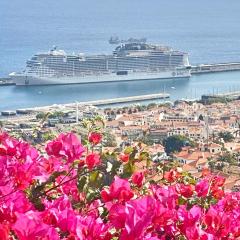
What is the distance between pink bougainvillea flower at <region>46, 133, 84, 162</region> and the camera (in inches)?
43.8

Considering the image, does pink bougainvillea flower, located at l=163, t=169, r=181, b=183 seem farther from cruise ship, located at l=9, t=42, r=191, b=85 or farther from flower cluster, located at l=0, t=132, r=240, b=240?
cruise ship, located at l=9, t=42, r=191, b=85

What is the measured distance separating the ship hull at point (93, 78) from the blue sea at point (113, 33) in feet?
1.51

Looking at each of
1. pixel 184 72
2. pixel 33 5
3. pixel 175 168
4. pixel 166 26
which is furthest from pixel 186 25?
pixel 175 168

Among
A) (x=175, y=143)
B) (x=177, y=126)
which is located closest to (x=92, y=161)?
(x=175, y=143)

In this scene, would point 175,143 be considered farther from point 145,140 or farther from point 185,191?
point 185,191

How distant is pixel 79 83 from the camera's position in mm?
22281

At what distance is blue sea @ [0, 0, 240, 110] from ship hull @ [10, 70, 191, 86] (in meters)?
0.46

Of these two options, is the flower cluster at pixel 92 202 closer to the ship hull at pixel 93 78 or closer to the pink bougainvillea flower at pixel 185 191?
the pink bougainvillea flower at pixel 185 191

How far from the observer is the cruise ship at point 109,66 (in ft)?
73.7

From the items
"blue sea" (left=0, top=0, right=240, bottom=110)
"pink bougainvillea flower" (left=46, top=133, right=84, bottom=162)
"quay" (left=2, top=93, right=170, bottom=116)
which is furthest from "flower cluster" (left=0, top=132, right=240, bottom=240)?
"blue sea" (left=0, top=0, right=240, bottom=110)

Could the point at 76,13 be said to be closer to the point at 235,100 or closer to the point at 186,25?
the point at 186,25

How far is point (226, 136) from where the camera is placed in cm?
1262

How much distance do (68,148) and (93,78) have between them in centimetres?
2156

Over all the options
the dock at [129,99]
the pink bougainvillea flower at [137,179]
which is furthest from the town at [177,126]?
the pink bougainvillea flower at [137,179]
